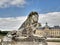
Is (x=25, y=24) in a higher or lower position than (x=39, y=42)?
higher

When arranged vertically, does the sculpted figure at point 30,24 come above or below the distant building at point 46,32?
above

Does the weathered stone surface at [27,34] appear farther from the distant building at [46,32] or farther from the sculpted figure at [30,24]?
the distant building at [46,32]

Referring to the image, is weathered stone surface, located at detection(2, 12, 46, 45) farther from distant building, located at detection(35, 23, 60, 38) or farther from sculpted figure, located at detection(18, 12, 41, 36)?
distant building, located at detection(35, 23, 60, 38)

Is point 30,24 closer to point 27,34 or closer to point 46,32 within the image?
point 27,34

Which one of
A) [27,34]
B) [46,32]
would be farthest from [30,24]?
[46,32]

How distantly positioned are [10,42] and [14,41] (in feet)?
0.35

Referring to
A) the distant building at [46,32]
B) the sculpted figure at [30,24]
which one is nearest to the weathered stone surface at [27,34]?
the sculpted figure at [30,24]

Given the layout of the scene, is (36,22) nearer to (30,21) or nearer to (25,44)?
(30,21)

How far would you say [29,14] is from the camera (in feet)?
21.4

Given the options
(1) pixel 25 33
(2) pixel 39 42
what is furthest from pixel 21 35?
(2) pixel 39 42

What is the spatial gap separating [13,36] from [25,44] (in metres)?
0.37

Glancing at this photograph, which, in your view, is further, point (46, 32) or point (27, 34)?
point (46, 32)

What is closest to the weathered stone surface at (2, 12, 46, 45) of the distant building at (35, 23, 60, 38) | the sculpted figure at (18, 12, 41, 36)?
the sculpted figure at (18, 12, 41, 36)

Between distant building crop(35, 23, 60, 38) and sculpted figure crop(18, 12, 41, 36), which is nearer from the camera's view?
sculpted figure crop(18, 12, 41, 36)
